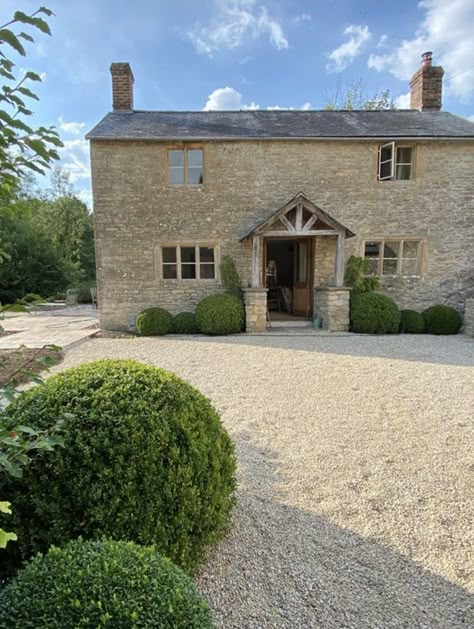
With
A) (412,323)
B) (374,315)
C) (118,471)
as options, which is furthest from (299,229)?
(118,471)

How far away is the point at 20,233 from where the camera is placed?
1923 centimetres

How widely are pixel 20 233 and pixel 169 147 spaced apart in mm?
14442

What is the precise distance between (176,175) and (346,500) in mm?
9458

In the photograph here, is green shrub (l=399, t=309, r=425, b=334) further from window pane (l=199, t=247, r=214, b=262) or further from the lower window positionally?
window pane (l=199, t=247, r=214, b=262)

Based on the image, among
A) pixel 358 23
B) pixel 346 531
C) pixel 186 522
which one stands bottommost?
pixel 346 531

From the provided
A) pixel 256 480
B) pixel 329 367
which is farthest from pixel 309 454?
pixel 329 367

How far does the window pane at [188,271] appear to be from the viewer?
10.0 metres

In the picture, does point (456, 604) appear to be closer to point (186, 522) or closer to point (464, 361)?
point (186, 522)

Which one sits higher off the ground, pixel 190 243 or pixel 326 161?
pixel 326 161

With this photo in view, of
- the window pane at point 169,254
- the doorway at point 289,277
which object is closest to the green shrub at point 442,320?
the doorway at point 289,277

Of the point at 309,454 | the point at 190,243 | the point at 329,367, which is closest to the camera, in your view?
the point at 309,454

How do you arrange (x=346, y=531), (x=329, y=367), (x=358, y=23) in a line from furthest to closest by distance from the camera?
1. (x=358, y=23)
2. (x=329, y=367)
3. (x=346, y=531)

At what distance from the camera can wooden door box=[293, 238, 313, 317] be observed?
35.0 ft

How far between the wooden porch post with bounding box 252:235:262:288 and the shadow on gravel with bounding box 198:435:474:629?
7330mm
